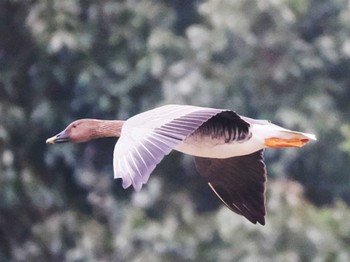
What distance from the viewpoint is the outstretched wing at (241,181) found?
6.18 m

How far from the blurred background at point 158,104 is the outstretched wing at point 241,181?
4.17m

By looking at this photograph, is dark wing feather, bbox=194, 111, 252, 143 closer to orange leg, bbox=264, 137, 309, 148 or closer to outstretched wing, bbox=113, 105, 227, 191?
orange leg, bbox=264, 137, 309, 148

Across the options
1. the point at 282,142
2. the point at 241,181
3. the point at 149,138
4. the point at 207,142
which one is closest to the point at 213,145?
the point at 207,142

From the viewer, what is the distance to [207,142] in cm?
582

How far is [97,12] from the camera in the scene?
11609mm

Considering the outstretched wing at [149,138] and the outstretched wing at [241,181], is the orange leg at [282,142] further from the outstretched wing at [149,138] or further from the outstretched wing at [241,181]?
the outstretched wing at [149,138]

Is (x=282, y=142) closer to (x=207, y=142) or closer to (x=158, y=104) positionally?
(x=207, y=142)

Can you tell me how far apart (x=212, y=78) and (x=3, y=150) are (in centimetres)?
177

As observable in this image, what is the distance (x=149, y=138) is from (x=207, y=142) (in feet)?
2.51

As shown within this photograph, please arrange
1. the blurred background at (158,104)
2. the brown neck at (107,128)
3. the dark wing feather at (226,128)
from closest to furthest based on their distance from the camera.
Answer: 1. the dark wing feather at (226,128)
2. the brown neck at (107,128)
3. the blurred background at (158,104)

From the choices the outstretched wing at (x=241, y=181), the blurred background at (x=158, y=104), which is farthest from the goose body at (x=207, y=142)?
the blurred background at (x=158, y=104)

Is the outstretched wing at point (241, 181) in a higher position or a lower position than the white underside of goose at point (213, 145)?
lower

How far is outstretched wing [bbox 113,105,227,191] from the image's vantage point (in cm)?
481

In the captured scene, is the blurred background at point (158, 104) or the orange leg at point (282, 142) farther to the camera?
the blurred background at point (158, 104)
